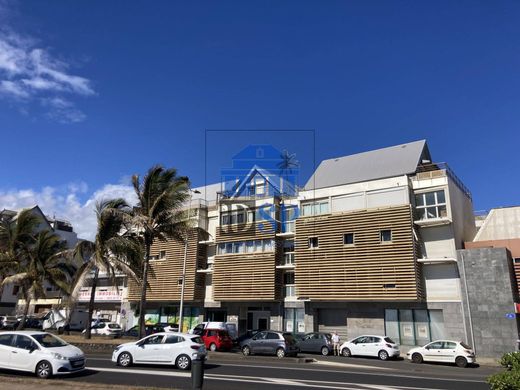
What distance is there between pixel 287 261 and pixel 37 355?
960 inches

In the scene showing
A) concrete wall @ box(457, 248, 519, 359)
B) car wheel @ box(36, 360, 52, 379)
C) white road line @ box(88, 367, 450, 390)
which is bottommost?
white road line @ box(88, 367, 450, 390)

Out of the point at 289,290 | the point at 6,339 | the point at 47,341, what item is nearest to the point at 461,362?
the point at 289,290

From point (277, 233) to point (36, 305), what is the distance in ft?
139

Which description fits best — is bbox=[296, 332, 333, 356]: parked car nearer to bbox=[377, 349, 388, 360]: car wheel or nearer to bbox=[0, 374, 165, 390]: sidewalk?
bbox=[377, 349, 388, 360]: car wheel

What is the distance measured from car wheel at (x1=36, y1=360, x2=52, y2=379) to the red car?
14.1 metres

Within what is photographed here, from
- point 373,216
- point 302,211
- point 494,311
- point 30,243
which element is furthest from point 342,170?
point 30,243

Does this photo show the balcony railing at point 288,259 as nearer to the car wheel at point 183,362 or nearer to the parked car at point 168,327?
the parked car at point 168,327

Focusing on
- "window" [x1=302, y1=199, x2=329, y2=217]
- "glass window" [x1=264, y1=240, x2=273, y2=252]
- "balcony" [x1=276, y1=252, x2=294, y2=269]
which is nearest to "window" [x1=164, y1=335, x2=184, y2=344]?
"balcony" [x1=276, y1=252, x2=294, y2=269]

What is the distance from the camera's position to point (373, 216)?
103ft

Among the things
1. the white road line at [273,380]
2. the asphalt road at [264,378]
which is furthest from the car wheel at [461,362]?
the white road line at [273,380]

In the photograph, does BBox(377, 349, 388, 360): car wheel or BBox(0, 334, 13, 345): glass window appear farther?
BBox(377, 349, 388, 360): car wheel

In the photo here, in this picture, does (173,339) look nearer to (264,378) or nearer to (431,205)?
(264,378)

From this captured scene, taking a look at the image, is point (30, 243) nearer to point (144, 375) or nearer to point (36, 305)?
point (144, 375)

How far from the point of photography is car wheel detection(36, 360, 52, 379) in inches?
525
